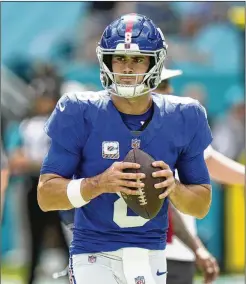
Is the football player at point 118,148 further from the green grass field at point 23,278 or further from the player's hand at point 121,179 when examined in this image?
the green grass field at point 23,278

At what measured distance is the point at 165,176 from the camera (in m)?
3.64

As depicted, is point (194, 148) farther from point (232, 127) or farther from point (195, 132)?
point (232, 127)

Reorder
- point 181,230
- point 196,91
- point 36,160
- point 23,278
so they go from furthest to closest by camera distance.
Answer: point 196,91 < point 23,278 < point 36,160 < point 181,230

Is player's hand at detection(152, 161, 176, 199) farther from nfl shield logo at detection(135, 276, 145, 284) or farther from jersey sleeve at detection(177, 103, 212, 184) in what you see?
nfl shield logo at detection(135, 276, 145, 284)

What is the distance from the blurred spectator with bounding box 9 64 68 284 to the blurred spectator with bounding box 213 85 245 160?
215cm

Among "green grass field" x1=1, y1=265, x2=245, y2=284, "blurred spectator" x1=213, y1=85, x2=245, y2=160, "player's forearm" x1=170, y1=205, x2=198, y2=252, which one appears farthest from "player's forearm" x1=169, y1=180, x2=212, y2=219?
"blurred spectator" x1=213, y1=85, x2=245, y2=160

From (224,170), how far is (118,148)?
1.37m

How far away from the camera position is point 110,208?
12.6 feet

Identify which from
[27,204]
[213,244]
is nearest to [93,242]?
[27,204]

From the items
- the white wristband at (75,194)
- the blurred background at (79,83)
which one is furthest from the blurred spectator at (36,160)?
the white wristband at (75,194)

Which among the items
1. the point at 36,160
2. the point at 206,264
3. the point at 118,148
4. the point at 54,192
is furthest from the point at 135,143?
the point at 36,160

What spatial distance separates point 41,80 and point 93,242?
182 inches

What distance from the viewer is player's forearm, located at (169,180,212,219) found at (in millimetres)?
3795

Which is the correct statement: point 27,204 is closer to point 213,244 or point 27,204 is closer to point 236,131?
point 213,244
